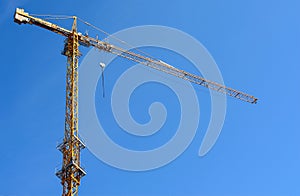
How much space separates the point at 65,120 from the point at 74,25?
13.4m

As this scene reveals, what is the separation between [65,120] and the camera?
202 ft

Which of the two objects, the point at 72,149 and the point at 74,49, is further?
the point at 74,49

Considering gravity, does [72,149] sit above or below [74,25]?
below

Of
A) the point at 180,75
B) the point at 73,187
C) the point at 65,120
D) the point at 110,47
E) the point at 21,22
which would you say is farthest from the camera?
the point at 180,75

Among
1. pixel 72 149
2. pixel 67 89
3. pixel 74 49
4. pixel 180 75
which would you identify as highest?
pixel 180 75

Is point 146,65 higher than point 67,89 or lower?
higher

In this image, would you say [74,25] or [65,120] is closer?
[65,120]

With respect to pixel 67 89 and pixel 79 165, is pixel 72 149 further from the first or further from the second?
pixel 67 89

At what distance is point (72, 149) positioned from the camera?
5903cm

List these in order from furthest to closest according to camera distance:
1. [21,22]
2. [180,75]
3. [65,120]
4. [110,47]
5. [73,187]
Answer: [180,75] → [110,47] → [21,22] → [65,120] → [73,187]

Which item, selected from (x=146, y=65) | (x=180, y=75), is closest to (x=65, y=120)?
(x=146, y=65)

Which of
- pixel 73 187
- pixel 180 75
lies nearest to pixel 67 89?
pixel 73 187

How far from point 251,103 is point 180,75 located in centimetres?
1277

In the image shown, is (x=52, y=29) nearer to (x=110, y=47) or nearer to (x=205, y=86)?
(x=110, y=47)
